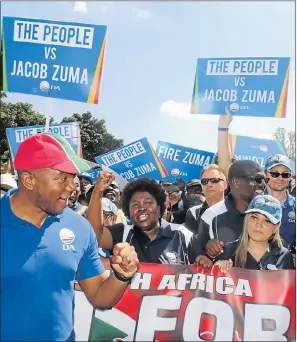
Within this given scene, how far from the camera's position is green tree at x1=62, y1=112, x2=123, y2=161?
3274 cm

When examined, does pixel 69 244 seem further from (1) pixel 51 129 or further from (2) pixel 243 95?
(1) pixel 51 129

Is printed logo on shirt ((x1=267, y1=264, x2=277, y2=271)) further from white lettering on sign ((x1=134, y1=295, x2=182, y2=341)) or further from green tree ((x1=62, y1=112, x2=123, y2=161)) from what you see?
green tree ((x1=62, y1=112, x2=123, y2=161))

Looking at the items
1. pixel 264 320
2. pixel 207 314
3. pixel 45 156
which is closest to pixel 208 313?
pixel 207 314

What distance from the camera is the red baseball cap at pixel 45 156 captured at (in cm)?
206

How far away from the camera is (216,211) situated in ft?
11.3

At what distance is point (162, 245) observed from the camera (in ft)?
10.4

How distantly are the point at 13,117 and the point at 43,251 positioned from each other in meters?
20.6

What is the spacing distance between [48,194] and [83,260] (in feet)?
1.39

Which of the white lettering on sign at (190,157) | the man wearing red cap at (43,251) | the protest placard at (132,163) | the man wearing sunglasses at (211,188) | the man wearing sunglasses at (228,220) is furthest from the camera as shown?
the white lettering on sign at (190,157)

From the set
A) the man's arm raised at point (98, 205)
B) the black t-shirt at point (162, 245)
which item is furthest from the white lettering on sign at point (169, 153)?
the black t-shirt at point (162, 245)

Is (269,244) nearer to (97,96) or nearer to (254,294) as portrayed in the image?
(254,294)

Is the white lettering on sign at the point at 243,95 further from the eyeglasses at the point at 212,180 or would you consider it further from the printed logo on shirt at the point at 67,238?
the printed logo on shirt at the point at 67,238

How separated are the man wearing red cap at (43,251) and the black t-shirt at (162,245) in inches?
37.8

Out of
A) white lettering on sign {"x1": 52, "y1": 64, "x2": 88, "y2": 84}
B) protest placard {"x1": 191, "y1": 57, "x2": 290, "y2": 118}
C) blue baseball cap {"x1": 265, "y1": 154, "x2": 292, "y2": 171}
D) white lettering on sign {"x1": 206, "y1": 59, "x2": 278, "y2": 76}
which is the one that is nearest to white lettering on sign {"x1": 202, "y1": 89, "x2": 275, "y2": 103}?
protest placard {"x1": 191, "y1": 57, "x2": 290, "y2": 118}
